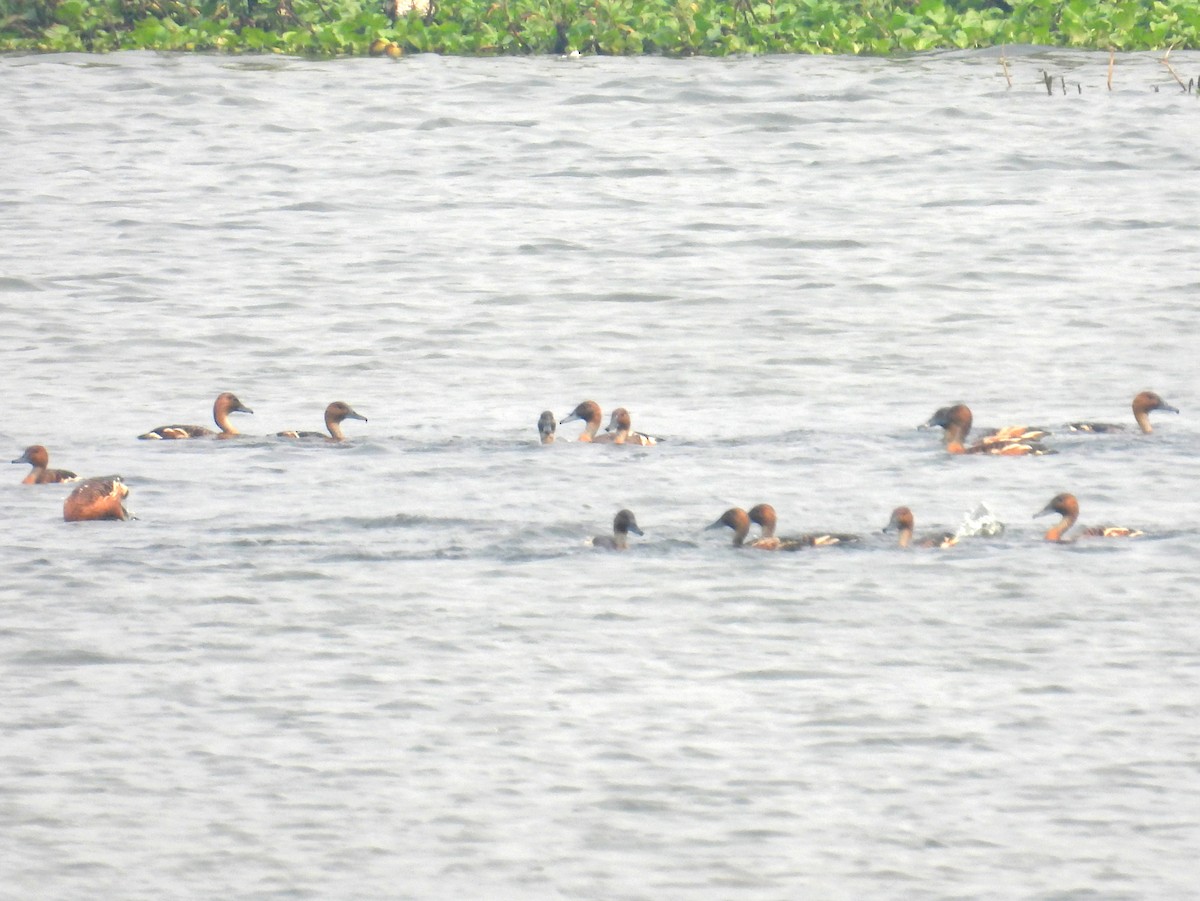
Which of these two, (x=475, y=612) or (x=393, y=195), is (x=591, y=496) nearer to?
(x=475, y=612)

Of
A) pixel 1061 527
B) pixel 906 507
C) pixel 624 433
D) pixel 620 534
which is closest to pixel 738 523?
pixel 620 534

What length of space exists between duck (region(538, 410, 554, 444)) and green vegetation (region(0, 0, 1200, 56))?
14.4 meters

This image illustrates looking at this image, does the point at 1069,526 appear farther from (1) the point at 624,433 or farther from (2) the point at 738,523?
(1) the point at 624,433

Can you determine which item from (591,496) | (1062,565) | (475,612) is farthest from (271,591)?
(1062,565)

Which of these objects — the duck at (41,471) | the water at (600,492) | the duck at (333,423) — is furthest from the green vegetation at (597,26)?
the duck at (41,471)

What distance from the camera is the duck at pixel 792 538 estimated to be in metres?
11.5

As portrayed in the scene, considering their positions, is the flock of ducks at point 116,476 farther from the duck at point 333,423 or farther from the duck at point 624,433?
the duck at point 624,433

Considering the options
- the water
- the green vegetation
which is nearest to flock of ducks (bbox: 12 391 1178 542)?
the water

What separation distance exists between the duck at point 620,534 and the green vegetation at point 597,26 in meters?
16.9

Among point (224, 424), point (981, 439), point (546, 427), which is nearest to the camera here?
point (981, 439)

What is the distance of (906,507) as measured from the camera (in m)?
12.2

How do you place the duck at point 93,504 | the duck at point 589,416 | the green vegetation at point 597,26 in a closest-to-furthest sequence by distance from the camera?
the duck at point 93,504 → the duck at point 589,416 → the green vegetation at point 597,26

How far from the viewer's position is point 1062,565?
36.4 ft

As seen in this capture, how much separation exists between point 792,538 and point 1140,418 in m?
3.63
